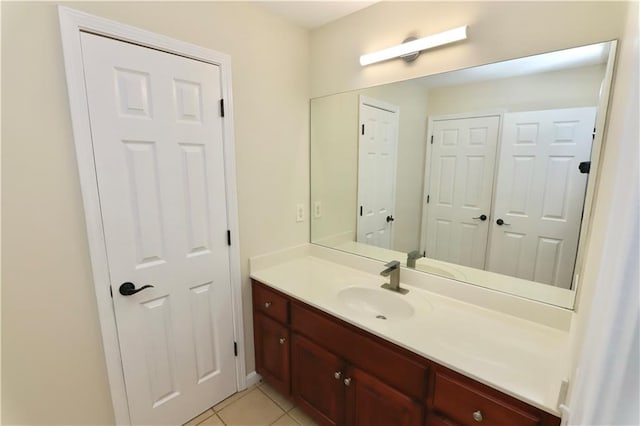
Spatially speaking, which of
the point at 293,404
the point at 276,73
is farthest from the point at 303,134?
the point at 293,404

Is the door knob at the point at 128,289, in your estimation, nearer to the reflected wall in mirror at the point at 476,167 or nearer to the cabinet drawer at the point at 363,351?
the cabinet drawer at the point at 363,351

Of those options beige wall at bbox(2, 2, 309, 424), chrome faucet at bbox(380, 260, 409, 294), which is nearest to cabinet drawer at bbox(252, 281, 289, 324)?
chrome faucet at bbox(380, 260, 409, 294)

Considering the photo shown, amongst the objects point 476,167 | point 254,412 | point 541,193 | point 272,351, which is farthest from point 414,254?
point 254,412

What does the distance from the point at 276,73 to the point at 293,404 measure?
2162 millimetres

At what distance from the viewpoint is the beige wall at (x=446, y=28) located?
1.15 meters

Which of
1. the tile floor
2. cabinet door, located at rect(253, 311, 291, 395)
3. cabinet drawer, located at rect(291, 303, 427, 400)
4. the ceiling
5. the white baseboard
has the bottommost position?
the tile floor

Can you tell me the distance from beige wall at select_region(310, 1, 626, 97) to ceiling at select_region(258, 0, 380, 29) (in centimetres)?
5

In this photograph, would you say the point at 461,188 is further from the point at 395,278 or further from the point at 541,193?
the point at 395,278

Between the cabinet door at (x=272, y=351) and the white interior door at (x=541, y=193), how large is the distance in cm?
128

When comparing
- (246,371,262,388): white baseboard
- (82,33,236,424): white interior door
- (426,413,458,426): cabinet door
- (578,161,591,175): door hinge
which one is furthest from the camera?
(246,371,262,388): white baseboard

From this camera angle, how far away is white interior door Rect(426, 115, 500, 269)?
4.92 feet

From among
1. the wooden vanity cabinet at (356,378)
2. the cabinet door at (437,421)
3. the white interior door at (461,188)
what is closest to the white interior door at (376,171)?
the white interior door at (461,188)

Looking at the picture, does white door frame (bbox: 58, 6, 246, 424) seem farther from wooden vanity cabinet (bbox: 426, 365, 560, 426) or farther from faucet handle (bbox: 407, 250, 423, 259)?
wooden vanity cabinet (bbox: 426, 365, 560, 426)

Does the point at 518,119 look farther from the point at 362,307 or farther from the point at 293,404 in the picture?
the point at 293,404
